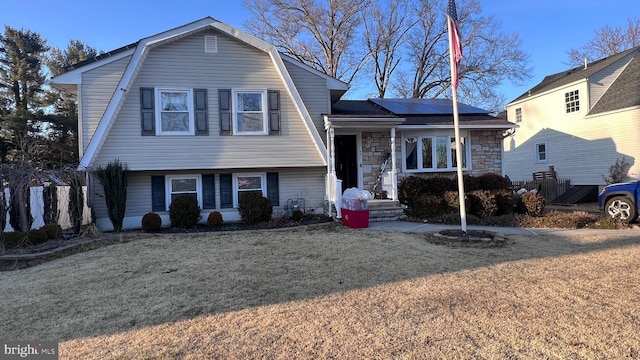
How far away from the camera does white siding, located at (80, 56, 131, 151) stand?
37.0 ft

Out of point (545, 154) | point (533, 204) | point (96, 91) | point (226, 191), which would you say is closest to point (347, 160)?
point (226, 191)

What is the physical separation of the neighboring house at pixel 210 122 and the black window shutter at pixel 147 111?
28 millimetres

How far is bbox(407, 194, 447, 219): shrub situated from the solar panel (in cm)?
411

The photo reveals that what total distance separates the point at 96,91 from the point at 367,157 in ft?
28.8

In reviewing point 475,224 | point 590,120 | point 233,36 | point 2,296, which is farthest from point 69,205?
point 590,120

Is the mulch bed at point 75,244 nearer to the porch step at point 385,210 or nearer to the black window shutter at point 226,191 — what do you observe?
the black window shutter at point 226,191

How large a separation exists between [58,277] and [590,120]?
22746 mm

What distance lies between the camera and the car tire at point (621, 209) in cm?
1028

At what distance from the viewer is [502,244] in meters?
7.93

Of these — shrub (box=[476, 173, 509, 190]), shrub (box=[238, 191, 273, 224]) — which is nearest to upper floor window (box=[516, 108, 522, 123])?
shrub (box=[476, 173, 509, 190])

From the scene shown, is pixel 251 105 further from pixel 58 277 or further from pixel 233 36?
pixel 58 277

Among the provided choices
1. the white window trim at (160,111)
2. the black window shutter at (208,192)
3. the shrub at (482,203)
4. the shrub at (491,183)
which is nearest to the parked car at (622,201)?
the shrub at (491,183)

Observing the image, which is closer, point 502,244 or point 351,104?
point 502,244

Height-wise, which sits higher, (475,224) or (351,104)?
(351,104)
